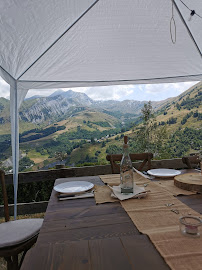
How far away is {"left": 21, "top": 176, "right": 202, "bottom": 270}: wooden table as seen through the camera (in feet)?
2.16

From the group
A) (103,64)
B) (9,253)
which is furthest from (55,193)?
(103,64)

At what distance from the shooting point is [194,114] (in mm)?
7578

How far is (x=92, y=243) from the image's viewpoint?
0.79 meters

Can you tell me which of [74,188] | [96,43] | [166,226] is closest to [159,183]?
[74,188]

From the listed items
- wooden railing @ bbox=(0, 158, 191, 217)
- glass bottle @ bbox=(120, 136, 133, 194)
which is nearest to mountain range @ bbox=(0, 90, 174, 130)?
wooden railing @ bbox=(0, 158, 191, 217)

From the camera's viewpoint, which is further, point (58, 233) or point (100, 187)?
point (100, 187)

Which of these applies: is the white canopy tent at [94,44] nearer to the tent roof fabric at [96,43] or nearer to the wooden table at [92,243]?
the tent roof fabric at [96,43]

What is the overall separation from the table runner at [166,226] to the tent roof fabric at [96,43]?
155 cm

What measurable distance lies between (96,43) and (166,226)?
2188 millimetres

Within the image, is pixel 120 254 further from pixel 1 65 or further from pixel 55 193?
pixel 1 65

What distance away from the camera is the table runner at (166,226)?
655 mm

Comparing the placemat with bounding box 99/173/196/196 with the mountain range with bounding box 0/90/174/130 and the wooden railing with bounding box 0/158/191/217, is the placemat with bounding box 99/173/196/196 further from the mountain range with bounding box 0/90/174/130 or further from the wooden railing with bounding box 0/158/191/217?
the mountain range with bounding box 0/90/174/130

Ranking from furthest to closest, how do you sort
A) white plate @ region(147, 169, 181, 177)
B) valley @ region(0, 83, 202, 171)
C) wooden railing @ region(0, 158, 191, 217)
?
valley @ region(0, 83, 202, 171)
wooden railing @ region(0, 158, 191, 217)
white plate @ region(147, 169, 181, 177)

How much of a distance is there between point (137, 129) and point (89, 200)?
4200 mm
